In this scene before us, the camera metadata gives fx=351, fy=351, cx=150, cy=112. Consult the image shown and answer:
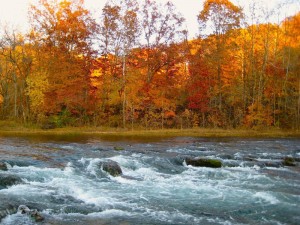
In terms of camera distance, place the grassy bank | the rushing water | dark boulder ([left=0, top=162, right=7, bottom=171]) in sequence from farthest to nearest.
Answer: the grassy bank
dark boulder ([left=0, top=162, right=7, bottom=171])
the rushing water

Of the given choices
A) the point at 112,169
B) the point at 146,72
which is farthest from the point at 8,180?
the point at 146,72

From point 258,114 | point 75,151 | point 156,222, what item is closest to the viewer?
point 156,222

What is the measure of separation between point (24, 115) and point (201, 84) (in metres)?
20.9

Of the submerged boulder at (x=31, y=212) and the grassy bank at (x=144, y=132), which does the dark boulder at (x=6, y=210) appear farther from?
the grassy bank at (x=144, y=132)

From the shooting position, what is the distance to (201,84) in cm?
4181

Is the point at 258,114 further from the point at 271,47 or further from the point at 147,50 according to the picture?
the point at 147,50

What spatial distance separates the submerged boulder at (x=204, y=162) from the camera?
17.5 m

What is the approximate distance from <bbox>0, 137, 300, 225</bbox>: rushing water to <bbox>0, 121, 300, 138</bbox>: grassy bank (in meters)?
12.8

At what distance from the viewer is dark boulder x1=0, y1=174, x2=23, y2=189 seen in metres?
12.4

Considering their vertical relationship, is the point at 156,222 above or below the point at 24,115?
below

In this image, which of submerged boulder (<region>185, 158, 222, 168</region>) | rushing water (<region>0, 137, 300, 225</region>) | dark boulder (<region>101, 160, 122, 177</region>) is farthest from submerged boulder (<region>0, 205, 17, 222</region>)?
submerged boulder (<region>185, 158, 222, 168</region>)

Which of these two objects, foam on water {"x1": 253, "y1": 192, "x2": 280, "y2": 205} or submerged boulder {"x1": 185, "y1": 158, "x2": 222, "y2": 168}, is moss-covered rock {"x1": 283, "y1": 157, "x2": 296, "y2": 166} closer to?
submerged boulder {"x1": 185, "y1": 158, "x2": 222, "y2": 168}

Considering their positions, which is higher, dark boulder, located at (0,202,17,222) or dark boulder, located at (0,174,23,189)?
dark boulder, located at (0,174,23,189)

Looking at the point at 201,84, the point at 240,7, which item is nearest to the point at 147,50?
the point at 201,84
